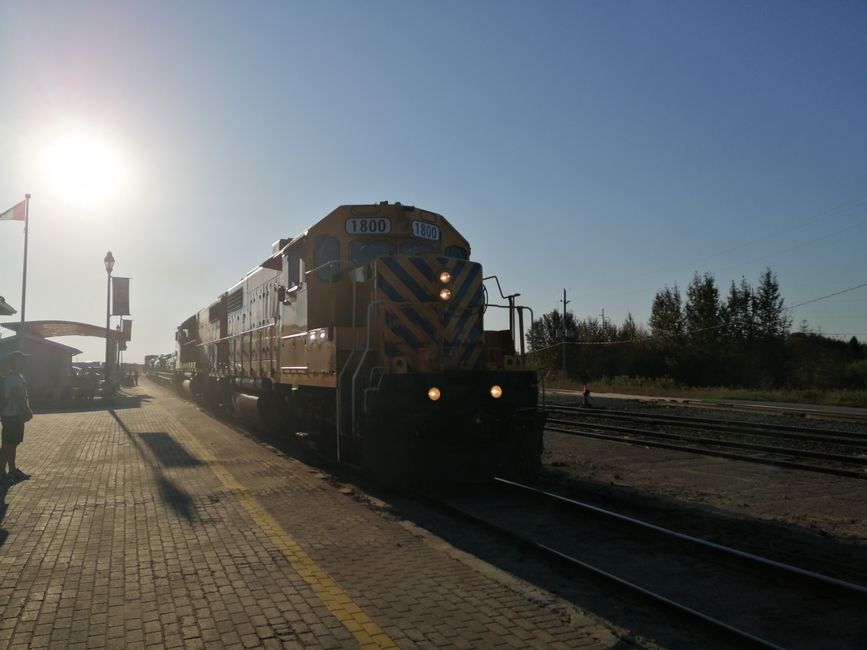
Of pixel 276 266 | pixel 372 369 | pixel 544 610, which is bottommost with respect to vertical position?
pixel 544 610

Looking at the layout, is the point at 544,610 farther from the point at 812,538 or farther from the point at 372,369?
the point at 372,369

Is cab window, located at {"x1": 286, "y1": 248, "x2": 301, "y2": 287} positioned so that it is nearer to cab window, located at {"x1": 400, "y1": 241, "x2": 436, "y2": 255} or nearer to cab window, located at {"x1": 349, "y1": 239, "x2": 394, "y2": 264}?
cab window, located at {"x1": 349, "y1": 239, "x2": 394, "y2": 264}

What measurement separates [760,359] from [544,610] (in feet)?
171

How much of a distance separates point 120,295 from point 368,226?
24.8m

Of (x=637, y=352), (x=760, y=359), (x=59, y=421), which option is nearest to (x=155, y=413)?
(x=59, y=421)

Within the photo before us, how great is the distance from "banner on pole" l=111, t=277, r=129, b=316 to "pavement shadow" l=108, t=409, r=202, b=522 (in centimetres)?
1392

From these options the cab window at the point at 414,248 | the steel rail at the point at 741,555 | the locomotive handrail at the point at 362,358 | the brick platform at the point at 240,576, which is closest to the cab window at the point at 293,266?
the cab window at the point at 414,248

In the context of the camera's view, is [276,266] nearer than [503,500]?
No

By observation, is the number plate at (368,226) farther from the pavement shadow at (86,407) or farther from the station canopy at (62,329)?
the station canopy at (62,329)

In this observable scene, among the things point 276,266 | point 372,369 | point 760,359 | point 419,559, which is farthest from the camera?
point 760,359

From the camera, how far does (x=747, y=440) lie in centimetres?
1413

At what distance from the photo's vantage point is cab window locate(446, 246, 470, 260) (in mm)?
10366

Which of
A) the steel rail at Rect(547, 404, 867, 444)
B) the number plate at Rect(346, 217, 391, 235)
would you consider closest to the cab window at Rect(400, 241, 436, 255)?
the number plate at Rect(346, 217, 391, 235)

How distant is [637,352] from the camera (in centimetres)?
5366
